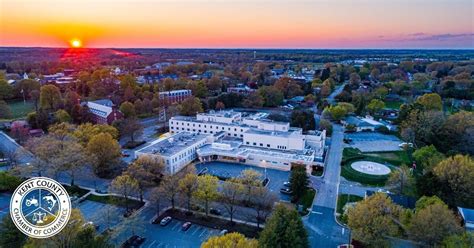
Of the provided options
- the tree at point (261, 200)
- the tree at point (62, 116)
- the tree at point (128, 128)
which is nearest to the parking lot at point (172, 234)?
→ the tree at point (261, 200)

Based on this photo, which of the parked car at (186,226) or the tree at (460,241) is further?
the parked car at (186,226)

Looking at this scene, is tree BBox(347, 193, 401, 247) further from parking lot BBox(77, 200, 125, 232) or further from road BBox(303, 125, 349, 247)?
parking lot BBox(77, 200, 125, 232)

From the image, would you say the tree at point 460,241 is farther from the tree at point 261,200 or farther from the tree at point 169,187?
the tree at point 169,187

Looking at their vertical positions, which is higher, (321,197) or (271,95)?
(271,95)

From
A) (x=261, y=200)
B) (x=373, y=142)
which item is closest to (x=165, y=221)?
(x=261, y=200)

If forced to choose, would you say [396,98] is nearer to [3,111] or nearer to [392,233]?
[392,233]

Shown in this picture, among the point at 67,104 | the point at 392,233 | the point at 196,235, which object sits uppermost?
the point at 67,104

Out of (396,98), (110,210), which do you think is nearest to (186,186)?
(110,210)
